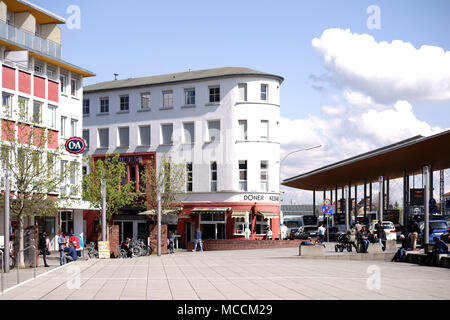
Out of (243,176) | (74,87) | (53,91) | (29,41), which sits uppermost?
(29,41)

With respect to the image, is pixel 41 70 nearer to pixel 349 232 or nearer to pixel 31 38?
pixel 31 38

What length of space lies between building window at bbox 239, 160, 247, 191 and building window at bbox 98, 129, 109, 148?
13973mm

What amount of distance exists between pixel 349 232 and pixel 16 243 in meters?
16.6

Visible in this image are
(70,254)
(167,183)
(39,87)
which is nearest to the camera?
(70,254)

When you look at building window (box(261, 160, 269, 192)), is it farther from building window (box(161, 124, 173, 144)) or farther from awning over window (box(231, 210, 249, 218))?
building window (box(161, 124, 173, 144))

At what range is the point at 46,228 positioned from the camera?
49188mm

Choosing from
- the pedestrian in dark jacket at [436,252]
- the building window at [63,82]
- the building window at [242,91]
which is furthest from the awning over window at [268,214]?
the pedestrian in dark jacket at [436,252]

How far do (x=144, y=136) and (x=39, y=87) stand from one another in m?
22.0

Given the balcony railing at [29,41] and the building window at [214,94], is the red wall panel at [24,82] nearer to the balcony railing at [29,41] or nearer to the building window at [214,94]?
the balcony railing at [29,41]

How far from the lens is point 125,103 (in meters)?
68.9

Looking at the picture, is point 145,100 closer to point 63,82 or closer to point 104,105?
point 104,105

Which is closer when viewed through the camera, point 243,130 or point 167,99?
point 243,130

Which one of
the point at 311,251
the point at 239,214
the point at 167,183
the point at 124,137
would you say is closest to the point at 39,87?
the point at 167,183
